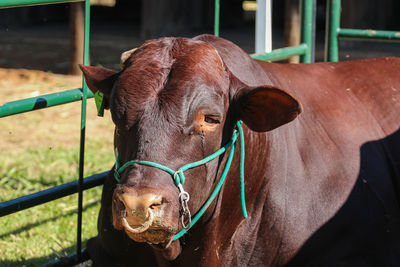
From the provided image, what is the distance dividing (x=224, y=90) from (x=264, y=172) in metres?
0.56

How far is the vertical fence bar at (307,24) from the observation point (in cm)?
480

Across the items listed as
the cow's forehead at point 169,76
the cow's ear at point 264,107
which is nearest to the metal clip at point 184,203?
the cow's forehead at point 169,76

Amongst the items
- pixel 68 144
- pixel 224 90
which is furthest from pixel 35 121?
pixel 224 90

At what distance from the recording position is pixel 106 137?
696cm

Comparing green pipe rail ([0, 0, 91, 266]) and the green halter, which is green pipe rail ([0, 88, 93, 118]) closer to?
green pipe rail ([0, 0, 91, 266])

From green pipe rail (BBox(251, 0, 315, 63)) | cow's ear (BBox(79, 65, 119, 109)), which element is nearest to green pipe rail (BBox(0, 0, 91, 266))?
cow's ear (BBox(79, 65, 119, 109))

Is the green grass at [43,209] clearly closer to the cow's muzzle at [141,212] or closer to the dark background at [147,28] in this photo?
the cow's muzzle at [141,212]

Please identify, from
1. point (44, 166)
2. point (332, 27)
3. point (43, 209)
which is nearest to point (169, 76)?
point (332, 27)

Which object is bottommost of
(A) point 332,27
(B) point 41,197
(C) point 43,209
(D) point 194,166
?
(C) point 43,209

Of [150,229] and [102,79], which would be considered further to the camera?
[102,79]

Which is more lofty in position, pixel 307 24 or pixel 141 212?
pixel 307 24

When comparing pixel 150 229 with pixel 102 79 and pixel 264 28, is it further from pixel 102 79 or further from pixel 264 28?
pixel 264 28

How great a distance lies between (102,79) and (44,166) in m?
3.29

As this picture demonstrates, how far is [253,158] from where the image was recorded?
10.2ft
